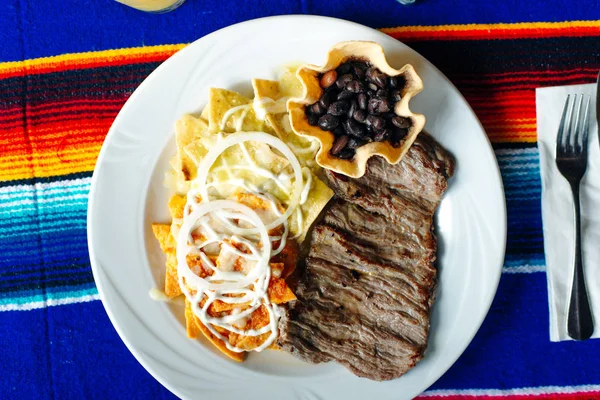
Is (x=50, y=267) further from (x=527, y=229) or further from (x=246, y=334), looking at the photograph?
(x=527, y=229)

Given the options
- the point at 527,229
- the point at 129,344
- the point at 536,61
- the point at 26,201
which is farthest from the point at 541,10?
the point at 26,201

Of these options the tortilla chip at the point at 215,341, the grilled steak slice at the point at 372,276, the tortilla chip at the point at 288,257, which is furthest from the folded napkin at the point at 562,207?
the tortilla chip at the point at 215,341

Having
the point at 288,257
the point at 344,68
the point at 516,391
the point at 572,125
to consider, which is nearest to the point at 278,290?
the point at 288,257

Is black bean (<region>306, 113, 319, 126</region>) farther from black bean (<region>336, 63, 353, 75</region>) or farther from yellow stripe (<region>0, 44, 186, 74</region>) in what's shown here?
yellow stripe (<region>0, 44, 186, 74</region>)

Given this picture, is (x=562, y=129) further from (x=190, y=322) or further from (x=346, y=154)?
(x=190, y=322)

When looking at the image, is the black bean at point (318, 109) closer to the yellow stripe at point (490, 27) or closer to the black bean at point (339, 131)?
the black bean at point (339, 131)

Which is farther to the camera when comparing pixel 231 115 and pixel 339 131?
pixel 231 115

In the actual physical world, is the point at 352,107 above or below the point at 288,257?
above
